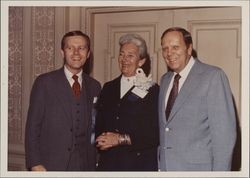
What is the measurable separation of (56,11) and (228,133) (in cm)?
68

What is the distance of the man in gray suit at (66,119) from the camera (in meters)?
1.24

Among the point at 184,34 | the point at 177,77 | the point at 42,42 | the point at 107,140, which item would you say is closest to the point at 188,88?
the point at 177,77

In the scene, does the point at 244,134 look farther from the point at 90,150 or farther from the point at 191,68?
the point at 90,150

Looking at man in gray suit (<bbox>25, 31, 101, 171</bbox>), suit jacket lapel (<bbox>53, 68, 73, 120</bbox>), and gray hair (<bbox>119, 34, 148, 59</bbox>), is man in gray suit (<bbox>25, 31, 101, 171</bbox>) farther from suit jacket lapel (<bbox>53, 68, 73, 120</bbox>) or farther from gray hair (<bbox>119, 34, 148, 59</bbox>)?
gray hair (<bbox>119, 34, 148, 59</bbox>)

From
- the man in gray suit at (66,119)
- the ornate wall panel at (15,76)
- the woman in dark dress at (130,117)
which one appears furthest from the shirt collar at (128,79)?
the ornate wall panel at (15,76)

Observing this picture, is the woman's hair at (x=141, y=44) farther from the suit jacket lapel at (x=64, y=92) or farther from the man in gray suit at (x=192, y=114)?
the suit jacket lapel at (x=64, y=92)

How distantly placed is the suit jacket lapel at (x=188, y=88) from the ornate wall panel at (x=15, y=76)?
0.51m

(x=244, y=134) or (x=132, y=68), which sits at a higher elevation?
(x=132, y=68)

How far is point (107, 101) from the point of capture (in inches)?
49.1

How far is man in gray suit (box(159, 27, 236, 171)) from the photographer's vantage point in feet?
3.76

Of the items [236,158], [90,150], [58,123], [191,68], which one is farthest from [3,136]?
[236,158]

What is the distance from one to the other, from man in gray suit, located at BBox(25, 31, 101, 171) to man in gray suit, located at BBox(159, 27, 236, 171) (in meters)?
0.25

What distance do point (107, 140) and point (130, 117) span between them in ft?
0.35

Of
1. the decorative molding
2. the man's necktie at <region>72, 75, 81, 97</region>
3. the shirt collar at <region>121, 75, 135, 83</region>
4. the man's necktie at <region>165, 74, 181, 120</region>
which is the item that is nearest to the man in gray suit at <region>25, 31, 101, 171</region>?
the man's necktie at <region>72, 75, 81, 97</region>
